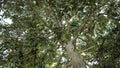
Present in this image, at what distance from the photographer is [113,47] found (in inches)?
304

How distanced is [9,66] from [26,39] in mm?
1375

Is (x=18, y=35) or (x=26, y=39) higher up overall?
(x=18, y=35)

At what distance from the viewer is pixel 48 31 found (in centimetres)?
793

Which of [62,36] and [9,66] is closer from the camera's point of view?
[62,36]

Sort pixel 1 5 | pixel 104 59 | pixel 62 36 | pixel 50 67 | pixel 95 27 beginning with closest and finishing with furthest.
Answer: pixel 62 36, pixel 104 59, pixel 1 5, pixel 95 27, pixel 50 67

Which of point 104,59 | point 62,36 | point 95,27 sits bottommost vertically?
point 104,59

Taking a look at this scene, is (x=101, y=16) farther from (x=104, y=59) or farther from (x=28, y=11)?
(x=28, y=11)

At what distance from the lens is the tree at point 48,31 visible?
24.7ft

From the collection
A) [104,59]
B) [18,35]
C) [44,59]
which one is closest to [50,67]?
[44,59]

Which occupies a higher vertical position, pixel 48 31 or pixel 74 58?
pixel 48 31

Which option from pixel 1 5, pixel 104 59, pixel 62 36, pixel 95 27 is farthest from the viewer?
pixel 95 27

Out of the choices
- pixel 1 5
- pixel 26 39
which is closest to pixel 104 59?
pixel 26 39

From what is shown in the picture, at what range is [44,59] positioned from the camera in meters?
8.69

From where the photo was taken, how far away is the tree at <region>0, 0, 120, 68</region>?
24.7ft
